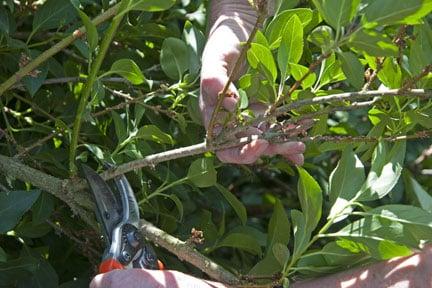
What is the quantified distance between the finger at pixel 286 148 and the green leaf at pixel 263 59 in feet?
0.34

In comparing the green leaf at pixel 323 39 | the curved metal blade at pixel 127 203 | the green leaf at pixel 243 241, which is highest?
the green leaf at pixel 323 39

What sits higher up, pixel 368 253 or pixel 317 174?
pixel 368 253

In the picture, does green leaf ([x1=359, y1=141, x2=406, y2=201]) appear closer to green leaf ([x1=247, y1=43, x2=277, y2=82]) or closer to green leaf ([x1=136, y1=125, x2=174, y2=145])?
green leaf ([x1=247, y1=43, x2=277, y2=82])

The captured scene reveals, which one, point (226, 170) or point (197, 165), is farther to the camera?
→ point (226, 170)

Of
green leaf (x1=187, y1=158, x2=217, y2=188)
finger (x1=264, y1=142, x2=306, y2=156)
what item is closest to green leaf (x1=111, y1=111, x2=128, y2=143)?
green leaf (x1=187, y1=158, x2=217, y2=188)

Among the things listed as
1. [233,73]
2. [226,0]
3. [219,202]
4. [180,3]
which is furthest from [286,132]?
[180,3]

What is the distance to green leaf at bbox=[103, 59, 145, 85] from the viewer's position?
116cm

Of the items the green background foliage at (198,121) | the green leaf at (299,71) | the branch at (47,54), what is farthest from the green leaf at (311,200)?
the branch at (47,54)

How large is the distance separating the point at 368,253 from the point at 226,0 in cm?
48

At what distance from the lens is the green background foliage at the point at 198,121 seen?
103 centimetres

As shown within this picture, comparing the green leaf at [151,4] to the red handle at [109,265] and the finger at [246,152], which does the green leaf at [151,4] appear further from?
the red handle at [109,265]

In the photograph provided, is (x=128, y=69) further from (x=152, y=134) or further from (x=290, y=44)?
(x=290, y=44)

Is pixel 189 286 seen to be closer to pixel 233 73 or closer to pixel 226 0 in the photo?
pixel 233 73

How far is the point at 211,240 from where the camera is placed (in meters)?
1.34
